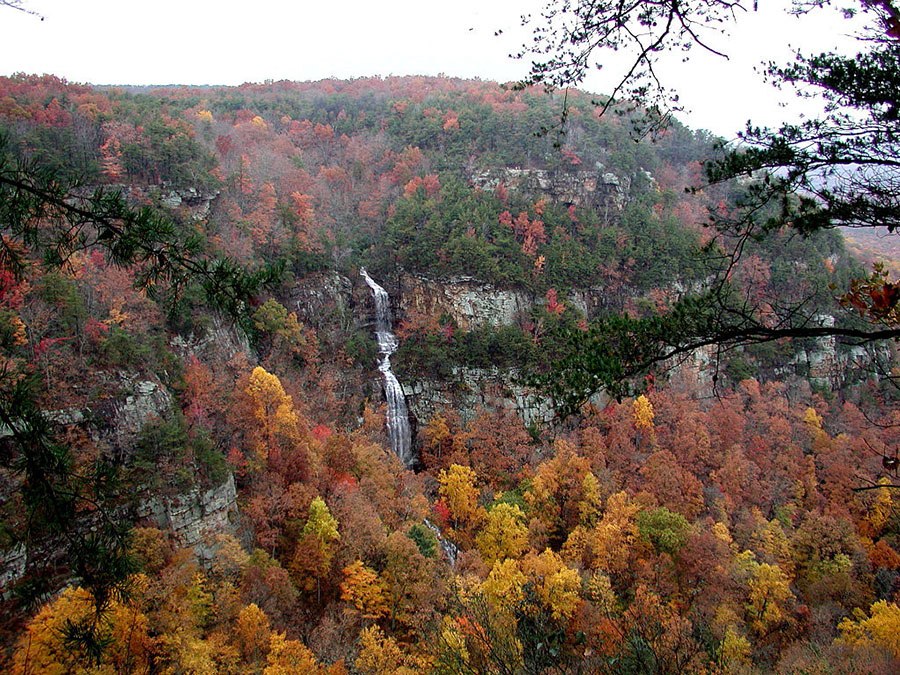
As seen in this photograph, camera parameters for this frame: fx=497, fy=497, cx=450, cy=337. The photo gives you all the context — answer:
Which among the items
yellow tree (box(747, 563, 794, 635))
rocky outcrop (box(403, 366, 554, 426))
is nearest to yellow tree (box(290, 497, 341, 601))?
yellow tree (box(747, 563, 794, 635))

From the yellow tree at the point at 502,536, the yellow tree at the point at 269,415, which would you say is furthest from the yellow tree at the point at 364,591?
the yellow tree at the point at 269,415

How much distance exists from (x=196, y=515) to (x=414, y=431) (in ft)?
61.7

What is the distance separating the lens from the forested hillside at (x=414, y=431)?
7113 millimetres

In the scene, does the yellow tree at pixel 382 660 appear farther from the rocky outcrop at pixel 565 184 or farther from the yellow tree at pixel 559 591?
the rocky outcrop at pixel 565 184

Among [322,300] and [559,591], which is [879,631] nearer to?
[559,591]

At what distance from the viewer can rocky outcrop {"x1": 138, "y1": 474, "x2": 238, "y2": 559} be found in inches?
630

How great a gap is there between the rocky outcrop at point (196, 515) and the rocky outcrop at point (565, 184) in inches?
1461

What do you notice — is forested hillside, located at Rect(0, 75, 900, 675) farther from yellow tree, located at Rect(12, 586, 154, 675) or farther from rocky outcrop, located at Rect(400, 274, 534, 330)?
rocky outcrop, located at Rect(400, 274, 534, 330)

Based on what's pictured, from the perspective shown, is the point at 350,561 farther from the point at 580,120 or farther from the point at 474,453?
the point at 580,120

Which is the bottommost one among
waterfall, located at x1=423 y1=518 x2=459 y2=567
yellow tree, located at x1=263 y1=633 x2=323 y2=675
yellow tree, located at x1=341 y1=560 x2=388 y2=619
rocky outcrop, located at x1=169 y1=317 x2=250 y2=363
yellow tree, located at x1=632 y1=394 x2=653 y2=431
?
waterfall, located at x1=423 y1=518 x2=459 y2=567

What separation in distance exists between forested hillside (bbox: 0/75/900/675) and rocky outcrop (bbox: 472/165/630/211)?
0.28 meters

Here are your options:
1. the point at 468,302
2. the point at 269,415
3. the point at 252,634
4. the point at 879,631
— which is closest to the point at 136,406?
the point at 269,415

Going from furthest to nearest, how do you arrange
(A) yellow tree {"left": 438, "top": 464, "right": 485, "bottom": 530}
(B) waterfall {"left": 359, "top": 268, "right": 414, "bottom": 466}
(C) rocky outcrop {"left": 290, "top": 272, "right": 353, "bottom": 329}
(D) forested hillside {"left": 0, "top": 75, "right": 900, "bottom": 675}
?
(C) rocky outcrop {"left": 290, "top": 272, "right": 353, "bottom": 329} < (B) waterfall {"left": 359, "top": 268, "right": 414, "bottom": 466} < (A) yellow tree {"left": 438, "top": 464, "right": 485, "bottom": 530} < (D) forested hillside {"left": 0, "top": 75, "right": 900, "bottom": 675}

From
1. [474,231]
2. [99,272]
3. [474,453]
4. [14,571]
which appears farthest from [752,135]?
[474,231]
